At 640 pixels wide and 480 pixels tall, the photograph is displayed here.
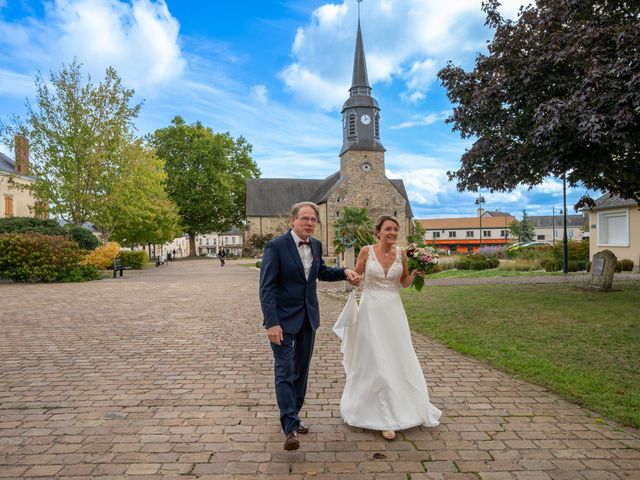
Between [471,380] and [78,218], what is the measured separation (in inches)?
1013

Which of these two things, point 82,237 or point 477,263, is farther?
point 477,263

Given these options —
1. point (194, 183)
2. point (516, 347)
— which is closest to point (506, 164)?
point (516, 347)

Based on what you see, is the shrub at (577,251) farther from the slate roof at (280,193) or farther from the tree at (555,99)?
the slate roof at (280,193)

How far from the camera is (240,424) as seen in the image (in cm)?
403

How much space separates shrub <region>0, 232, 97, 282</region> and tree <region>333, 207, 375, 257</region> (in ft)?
40.0

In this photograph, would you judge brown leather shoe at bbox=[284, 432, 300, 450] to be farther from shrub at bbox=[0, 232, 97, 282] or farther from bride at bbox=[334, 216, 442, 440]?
shrub at bbox=[0, 232, 97, 282]

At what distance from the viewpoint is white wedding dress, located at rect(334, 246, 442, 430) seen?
3.87 metres

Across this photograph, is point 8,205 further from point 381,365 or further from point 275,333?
point 381,365

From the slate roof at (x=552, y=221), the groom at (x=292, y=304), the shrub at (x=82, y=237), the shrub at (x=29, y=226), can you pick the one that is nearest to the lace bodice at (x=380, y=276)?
the groom at (x=292, y=304)

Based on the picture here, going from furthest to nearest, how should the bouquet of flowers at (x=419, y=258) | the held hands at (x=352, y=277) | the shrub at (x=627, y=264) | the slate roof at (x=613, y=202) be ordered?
the slate roof at (x=613, y=202) → the shrub at (x=627, y=264) → the bouquet of flowers at (x=419, y=258) → the held hands at (x=352, y=277)

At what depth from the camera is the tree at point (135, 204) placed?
26.1 m

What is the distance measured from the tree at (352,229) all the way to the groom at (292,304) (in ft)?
36.8

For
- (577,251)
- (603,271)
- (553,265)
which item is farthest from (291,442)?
(577,251)

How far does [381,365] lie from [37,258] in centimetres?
1958
